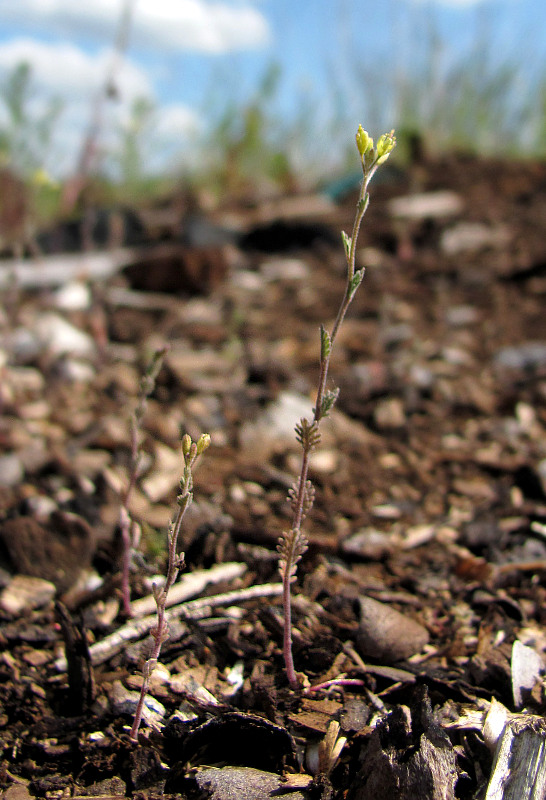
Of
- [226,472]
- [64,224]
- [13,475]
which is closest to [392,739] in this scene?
[226,472]

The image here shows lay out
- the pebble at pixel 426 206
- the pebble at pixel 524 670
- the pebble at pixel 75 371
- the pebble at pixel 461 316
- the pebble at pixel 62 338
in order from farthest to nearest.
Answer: the pebble at pixel 426 206 < the pebble at pixel 461 316 < the pebble at pixel 62 338 < the pebble at pixel 75 371 < the pebble at pixel 524 670

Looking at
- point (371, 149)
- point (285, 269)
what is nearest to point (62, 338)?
point (285, 269)

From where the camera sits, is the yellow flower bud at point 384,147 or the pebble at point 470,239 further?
the pebble at point 470,239

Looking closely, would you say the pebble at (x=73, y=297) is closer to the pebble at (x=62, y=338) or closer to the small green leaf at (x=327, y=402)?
the pebble at (x=62, y=338)

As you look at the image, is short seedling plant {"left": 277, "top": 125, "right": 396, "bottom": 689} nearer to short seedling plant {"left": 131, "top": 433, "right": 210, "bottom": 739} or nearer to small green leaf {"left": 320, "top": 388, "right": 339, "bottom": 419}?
small green leaf {"left": 320, "top": 388, "right": 339, "bottom": 419}

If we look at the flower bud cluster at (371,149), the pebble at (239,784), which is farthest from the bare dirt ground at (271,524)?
the flower bud cluster at (371,149)

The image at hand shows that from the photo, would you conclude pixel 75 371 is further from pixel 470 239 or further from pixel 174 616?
pixel 470 239
